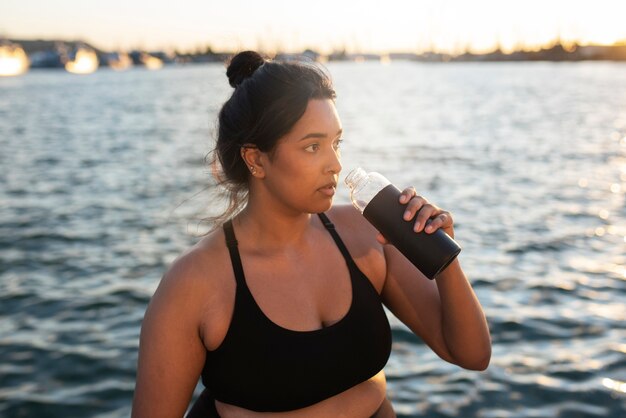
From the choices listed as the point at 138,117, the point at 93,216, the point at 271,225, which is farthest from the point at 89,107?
the point at 271,225

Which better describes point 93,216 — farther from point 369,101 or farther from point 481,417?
point 369,101

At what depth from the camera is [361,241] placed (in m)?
2.74

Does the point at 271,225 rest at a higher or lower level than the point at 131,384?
higher

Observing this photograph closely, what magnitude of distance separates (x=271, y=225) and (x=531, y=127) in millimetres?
31090

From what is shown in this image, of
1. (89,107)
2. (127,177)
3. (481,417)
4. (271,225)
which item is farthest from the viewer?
(89,107)

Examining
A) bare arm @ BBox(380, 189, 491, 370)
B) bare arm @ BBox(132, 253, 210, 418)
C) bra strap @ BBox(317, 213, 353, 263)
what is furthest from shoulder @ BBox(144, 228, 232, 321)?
bare arm @ BBox(380, 189, 491, 370)

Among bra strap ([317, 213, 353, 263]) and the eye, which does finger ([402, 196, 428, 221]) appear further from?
bra strap ([317, 213, 353, 263])

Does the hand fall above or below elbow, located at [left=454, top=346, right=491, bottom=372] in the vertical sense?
above

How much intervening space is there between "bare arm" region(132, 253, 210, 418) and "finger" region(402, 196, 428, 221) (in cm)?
82

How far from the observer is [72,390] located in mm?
5770

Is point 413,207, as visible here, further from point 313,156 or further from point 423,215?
point 313,156

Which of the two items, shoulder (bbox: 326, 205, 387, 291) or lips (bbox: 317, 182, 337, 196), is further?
shoulder (bbox: 326, 205, 387, 291)

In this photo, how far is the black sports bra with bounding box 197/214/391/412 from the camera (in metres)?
2.40

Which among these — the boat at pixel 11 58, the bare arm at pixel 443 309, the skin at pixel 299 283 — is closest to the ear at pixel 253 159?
the skin at pixel 299 283
